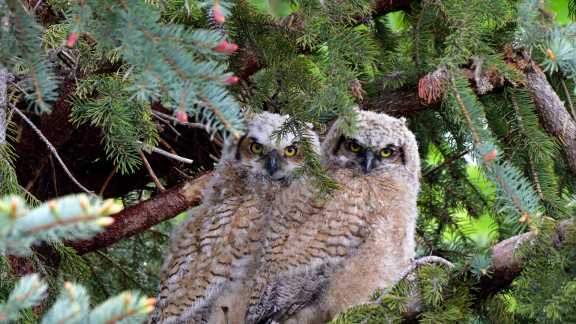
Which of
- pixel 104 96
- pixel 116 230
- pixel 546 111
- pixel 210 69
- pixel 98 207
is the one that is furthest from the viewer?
pixel 116 230

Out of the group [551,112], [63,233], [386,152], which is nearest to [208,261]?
[386,152]

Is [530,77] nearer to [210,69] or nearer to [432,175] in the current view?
[432,175]

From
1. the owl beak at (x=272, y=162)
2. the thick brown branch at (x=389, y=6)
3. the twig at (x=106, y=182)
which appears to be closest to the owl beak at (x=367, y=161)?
the owl beak at (x=272, y=162)

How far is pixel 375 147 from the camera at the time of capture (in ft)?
13.0

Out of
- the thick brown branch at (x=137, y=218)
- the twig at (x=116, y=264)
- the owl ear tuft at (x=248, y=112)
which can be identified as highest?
the owl ear tuft at (x=248, y=112)

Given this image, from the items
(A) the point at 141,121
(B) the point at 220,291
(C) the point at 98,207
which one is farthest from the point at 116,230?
(C) the point at 98,207

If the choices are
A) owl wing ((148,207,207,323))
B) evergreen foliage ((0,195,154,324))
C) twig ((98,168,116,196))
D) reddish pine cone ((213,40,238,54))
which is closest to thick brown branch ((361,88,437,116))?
owl wing ((148,207,207,323))

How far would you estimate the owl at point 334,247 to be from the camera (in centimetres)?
357

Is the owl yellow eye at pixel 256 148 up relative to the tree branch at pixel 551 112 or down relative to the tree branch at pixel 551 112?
down

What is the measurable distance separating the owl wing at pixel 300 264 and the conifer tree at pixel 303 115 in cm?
45

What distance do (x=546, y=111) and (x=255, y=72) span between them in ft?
4.15

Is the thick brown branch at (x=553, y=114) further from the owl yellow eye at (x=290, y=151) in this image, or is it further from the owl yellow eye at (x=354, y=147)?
the owl yellow eye at (x=290, y=151)

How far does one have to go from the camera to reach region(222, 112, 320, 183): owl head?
13.2 ft

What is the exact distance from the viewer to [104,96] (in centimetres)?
316
